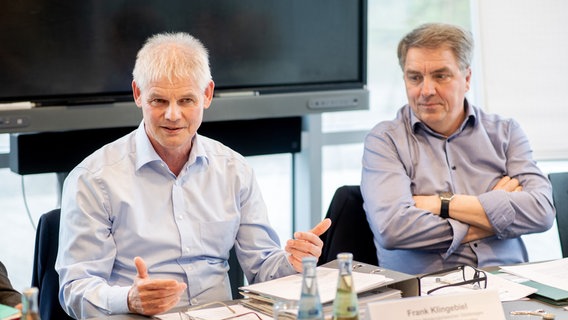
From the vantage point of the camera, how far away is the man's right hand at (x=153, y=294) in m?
2.09

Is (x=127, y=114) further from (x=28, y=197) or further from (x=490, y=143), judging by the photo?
(x=490, y=143)

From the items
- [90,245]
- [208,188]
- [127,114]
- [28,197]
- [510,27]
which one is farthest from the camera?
[510,27]

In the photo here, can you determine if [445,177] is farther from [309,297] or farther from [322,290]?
[309,297]

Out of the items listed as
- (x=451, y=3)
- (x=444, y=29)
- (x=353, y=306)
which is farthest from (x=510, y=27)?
(x=353, y=306)

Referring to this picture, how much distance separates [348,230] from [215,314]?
0.97 m

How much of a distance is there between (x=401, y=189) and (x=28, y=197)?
5.73 feet

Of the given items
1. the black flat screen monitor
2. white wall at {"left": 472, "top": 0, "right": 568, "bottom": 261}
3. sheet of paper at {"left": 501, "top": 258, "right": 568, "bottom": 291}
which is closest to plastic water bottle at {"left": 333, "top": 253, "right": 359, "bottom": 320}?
sheet of paper at {"left": 501, "top": 258, "right": 568, "bottom": 291}

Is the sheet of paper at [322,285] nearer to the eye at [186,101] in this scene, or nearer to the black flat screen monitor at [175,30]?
the eye at [186,101]

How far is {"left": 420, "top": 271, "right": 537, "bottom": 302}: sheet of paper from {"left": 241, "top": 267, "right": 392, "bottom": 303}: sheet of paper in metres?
0.24

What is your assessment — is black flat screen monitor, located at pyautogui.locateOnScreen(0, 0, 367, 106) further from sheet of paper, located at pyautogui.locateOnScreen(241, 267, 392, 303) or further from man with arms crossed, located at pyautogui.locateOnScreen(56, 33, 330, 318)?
sheet of paper, located at pyautogui.locateOnScreen(241, 267, 392, 303)

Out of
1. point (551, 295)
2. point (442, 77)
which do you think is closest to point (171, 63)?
point (442, 77)

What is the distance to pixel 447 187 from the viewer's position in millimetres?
3174

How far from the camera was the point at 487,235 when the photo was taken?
3.05m

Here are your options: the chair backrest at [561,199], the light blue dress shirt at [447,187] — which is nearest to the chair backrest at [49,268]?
the light blue dress shirt at [447,187]
